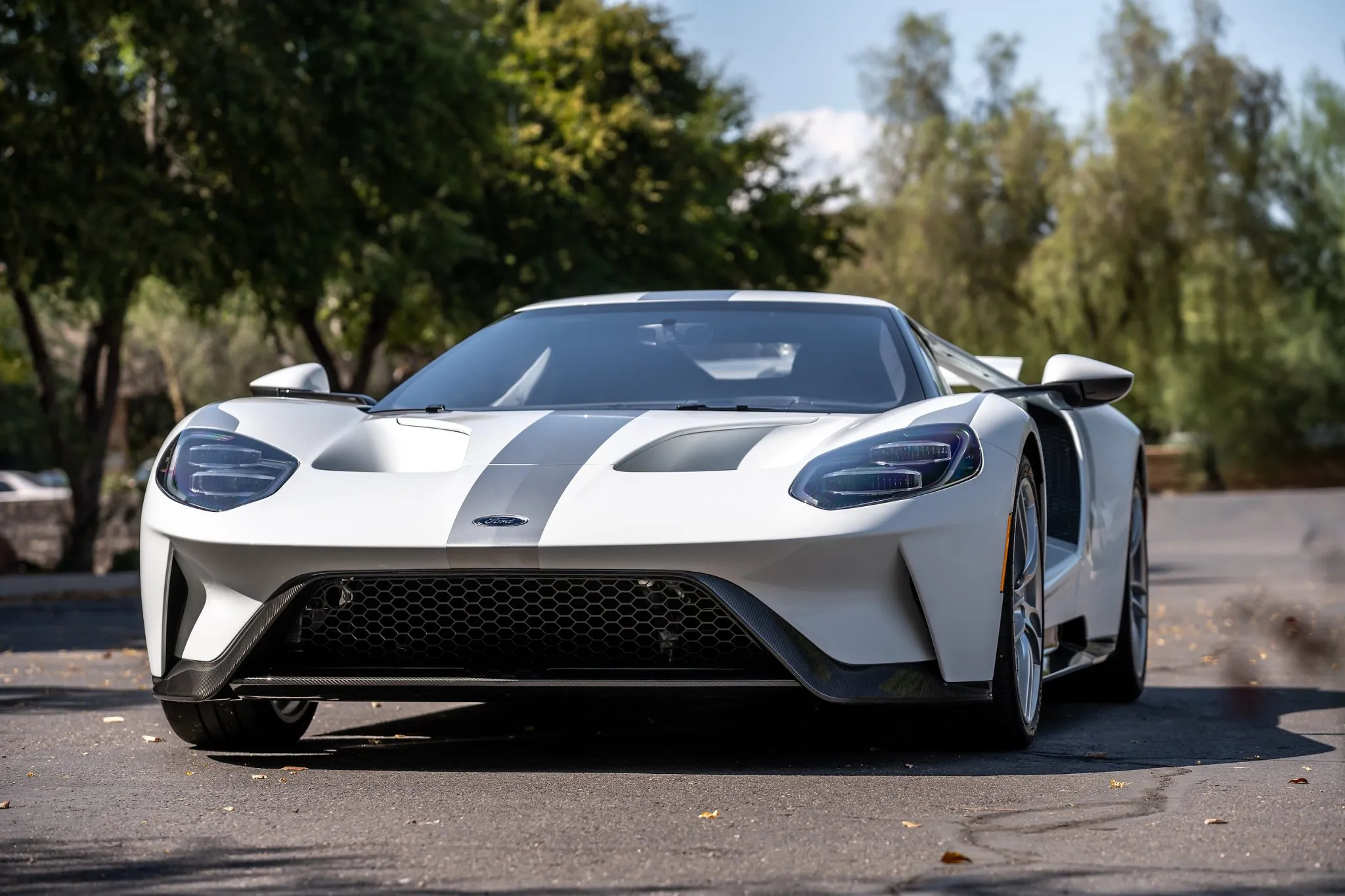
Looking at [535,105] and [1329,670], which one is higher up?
[535,105]

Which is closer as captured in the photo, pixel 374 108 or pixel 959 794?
pixel 959 794

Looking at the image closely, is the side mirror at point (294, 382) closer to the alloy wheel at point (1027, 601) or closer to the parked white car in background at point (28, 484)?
the alloy wheel at point (1027, 601)

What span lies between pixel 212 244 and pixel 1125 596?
14.1 meters

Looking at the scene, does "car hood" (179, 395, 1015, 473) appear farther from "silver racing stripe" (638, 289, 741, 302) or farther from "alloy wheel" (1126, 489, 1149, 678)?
"alloy wheel" (1126, 489, 1149, 678)

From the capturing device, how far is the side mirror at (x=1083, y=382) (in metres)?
5.88

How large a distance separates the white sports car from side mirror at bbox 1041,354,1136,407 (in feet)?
1.79

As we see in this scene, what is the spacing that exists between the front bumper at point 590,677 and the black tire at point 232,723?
1.09ft

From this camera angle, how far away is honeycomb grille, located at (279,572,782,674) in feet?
15.7

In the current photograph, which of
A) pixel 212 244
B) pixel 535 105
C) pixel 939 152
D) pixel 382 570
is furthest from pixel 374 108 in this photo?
pixel 939 152

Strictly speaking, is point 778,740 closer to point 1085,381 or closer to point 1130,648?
point 1085,381

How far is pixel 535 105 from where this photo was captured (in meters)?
31.3

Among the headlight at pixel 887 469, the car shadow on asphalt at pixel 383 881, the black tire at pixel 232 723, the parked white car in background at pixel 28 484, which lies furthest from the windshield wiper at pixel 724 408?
the parked white car in background at pixel 28 484

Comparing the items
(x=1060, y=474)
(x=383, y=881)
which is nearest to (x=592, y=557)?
(x=383, y=881)

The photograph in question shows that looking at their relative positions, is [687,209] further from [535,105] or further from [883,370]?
[883,370]
